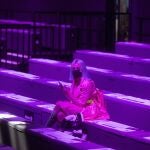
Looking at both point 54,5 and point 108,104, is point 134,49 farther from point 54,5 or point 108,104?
point 54,5

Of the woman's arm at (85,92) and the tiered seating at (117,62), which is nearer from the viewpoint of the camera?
the woman's arm at (85,92)

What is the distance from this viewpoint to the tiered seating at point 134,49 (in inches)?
448

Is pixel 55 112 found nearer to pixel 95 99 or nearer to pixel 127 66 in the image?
pixel 95 99

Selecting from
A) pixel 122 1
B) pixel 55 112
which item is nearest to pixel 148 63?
pixel 55 112

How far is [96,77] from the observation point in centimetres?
999

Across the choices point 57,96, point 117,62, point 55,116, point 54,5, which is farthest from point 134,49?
point 54,5

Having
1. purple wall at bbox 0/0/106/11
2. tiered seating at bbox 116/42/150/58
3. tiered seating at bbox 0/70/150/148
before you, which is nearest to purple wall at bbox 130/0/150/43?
purple wall at bbox 0/0/106/11

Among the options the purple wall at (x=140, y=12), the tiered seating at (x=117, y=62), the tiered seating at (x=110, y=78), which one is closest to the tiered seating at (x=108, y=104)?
the tiered seating at (x=110, y=78)

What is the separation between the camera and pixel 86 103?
7.96 meters

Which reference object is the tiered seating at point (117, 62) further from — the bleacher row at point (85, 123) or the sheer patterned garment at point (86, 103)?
the sheer patterned garment at point (86, 103)

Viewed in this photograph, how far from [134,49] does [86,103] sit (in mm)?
3970

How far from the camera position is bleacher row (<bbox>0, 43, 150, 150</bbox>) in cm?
612

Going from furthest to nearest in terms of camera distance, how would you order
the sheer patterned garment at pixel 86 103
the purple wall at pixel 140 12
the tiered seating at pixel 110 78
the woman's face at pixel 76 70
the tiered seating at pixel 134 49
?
the purple wall at pixel 140 12 → the tiered seating at pixel 134 49 → the tiered seating at pixel 110 78 → the woman's face at pixel 76 70 → the sheer patterned garment at pixel 86 103

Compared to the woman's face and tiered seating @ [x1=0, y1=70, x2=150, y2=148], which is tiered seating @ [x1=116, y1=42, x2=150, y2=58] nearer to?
tiered seating @ [x1=0, y1=70, x2=150, y2=148]
